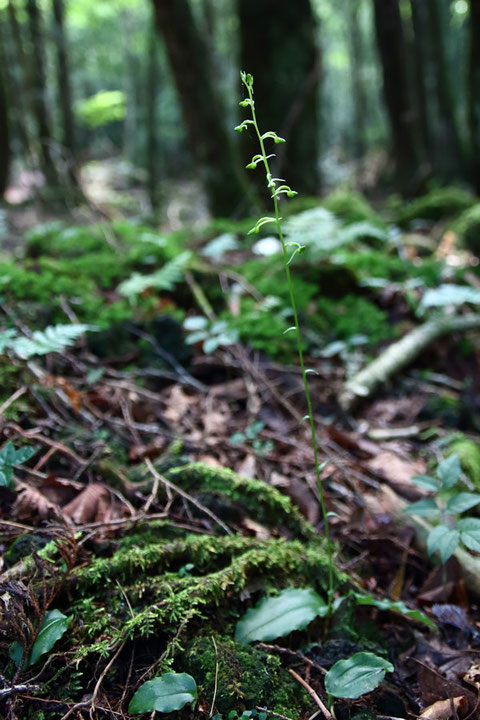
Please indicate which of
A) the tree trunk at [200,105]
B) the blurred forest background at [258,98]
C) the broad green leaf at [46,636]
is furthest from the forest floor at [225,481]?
the tree trunk at [200,105]

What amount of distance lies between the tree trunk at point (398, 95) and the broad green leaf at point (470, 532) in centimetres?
781

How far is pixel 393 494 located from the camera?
6.88 feet

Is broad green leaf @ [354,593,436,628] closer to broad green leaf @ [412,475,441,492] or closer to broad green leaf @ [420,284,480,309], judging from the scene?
broad green leaf @ [412,475,441,492]

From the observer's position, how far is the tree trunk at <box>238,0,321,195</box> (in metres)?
6.23

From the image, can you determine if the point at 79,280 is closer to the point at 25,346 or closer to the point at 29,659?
the point at 25,346

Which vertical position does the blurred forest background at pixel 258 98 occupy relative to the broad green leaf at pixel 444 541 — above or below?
above

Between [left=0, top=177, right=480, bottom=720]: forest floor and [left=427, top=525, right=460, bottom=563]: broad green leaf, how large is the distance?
24mm

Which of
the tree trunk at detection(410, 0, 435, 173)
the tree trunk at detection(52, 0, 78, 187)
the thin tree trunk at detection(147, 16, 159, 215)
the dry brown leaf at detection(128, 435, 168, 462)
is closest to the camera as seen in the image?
the dry brown leaf at detection(128, 435, 168, 462)

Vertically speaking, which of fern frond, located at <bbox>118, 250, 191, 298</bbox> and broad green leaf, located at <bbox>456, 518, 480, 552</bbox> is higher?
fern frond, located at <bbox>118, 250, 191, 298</bbox>

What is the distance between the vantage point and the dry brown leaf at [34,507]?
5.40 feet

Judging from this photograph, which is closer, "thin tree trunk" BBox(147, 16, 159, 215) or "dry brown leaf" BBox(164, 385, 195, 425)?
"dry brown leaf" BBox(164, 385, 195, 425)

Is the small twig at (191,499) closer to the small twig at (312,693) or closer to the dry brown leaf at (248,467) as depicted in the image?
the dry brown leaf at (248,467)

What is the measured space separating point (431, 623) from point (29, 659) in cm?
116

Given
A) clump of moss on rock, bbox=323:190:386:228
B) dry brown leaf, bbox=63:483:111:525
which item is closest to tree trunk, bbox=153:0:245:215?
clump of moss on rock, bbox=323:190:386:228
